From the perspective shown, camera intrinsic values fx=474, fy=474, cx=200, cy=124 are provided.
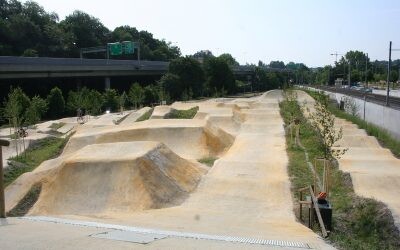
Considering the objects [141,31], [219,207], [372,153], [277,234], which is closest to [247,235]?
[277,234]

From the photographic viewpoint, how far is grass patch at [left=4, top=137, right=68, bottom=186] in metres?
24.3

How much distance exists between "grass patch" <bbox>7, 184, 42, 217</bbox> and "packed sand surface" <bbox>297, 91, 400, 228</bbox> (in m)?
12.3

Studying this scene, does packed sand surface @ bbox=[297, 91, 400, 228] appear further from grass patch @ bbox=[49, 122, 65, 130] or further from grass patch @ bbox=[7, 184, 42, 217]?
grass patch @ bbox=[49, 122, 65, 130]

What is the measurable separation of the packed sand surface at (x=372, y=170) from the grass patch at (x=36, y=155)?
15.9m

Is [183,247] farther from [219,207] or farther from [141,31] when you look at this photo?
[141,31]

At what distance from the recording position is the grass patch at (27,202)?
1800cm

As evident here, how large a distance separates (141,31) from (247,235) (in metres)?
138

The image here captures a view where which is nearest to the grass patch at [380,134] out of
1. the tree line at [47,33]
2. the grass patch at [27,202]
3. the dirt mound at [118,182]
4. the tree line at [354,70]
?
the dirt mound at [118,182]

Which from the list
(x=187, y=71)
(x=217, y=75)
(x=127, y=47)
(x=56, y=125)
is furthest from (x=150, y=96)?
(x=56, y=125)

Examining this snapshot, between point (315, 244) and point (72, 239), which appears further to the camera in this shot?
point (315, 244)

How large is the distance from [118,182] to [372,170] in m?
9.96

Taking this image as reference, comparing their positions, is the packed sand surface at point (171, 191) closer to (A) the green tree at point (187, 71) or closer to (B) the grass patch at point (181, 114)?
(B) the grass patch at point (181, 114)

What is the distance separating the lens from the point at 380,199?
14.4 meters

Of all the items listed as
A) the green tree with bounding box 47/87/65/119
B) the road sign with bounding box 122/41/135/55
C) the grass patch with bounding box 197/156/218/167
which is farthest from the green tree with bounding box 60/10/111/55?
the grass patch with bounding box 197/156/218/167
